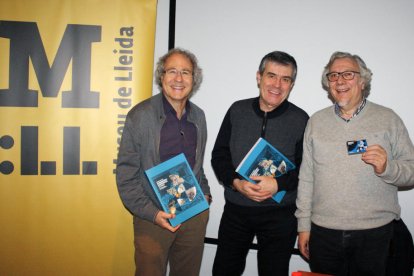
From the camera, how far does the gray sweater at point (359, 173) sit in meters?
1.81

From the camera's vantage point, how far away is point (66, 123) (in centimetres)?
260

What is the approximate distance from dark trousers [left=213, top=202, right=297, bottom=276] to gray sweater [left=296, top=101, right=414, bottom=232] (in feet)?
0.86

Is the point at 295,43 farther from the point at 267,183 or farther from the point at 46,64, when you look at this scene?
the point at 46,64

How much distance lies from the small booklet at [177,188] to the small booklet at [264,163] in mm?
350

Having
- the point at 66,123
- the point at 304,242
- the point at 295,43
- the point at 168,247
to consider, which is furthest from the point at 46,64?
the point at 304,242

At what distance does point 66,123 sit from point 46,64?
552mm

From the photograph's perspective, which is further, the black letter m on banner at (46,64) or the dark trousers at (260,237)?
the black letter m on banner at (46,64)

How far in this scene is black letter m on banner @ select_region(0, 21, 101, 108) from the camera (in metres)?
2.53

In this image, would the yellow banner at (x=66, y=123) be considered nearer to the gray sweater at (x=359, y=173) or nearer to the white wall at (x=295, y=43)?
the white wall at (x=295, y=43)

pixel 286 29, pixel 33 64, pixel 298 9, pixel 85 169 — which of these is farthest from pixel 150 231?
pixel 298 9

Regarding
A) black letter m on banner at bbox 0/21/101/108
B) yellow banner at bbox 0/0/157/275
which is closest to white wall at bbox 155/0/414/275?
yellow banner at bbox 0/0/157/275

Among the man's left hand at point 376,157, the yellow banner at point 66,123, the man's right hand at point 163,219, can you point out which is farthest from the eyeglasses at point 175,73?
the man's left hand at point 376,157

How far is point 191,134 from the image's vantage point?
2.09 m

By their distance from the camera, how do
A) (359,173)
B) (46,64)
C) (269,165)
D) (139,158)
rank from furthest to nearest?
(46,64) < (269,165) < (139,158) < (359,173)
